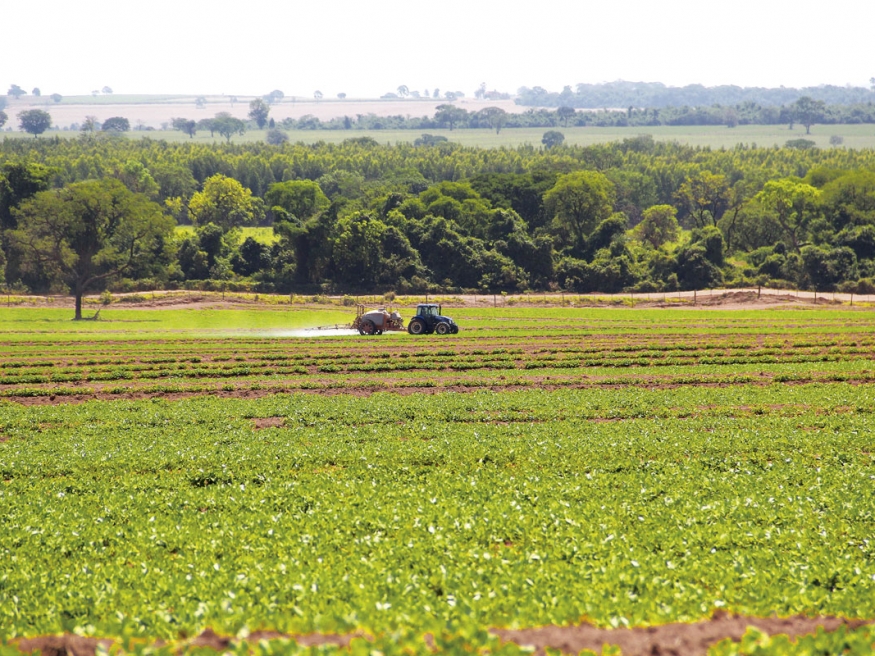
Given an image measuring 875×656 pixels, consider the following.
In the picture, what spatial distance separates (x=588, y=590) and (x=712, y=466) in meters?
12.0

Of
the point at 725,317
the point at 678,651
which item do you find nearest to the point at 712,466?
the point at 678,651

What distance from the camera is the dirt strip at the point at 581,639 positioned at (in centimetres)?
1095

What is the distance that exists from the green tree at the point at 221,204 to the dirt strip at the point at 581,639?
15532cm

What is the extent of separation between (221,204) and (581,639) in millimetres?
164843

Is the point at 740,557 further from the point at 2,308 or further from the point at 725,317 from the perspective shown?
the point at 2,308

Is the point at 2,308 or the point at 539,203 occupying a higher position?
the point at 539,203

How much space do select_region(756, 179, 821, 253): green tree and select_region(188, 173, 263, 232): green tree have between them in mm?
97599

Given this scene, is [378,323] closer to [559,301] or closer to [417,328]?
[417,328]

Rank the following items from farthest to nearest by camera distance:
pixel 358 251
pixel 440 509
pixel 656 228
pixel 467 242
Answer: pixel 656 228, pixel 467 242, pixel 358 251, pixel 440 509

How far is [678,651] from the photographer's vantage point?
10.9 m

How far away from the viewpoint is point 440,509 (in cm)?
1889

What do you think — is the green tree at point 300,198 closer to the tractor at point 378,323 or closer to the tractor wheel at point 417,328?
the tractor at point 378,323

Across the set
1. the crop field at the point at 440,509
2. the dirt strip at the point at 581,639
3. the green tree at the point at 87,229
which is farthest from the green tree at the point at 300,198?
the dirt strip at the point at 581,639

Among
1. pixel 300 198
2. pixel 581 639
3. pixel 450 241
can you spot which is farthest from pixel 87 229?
pixel 581 639
